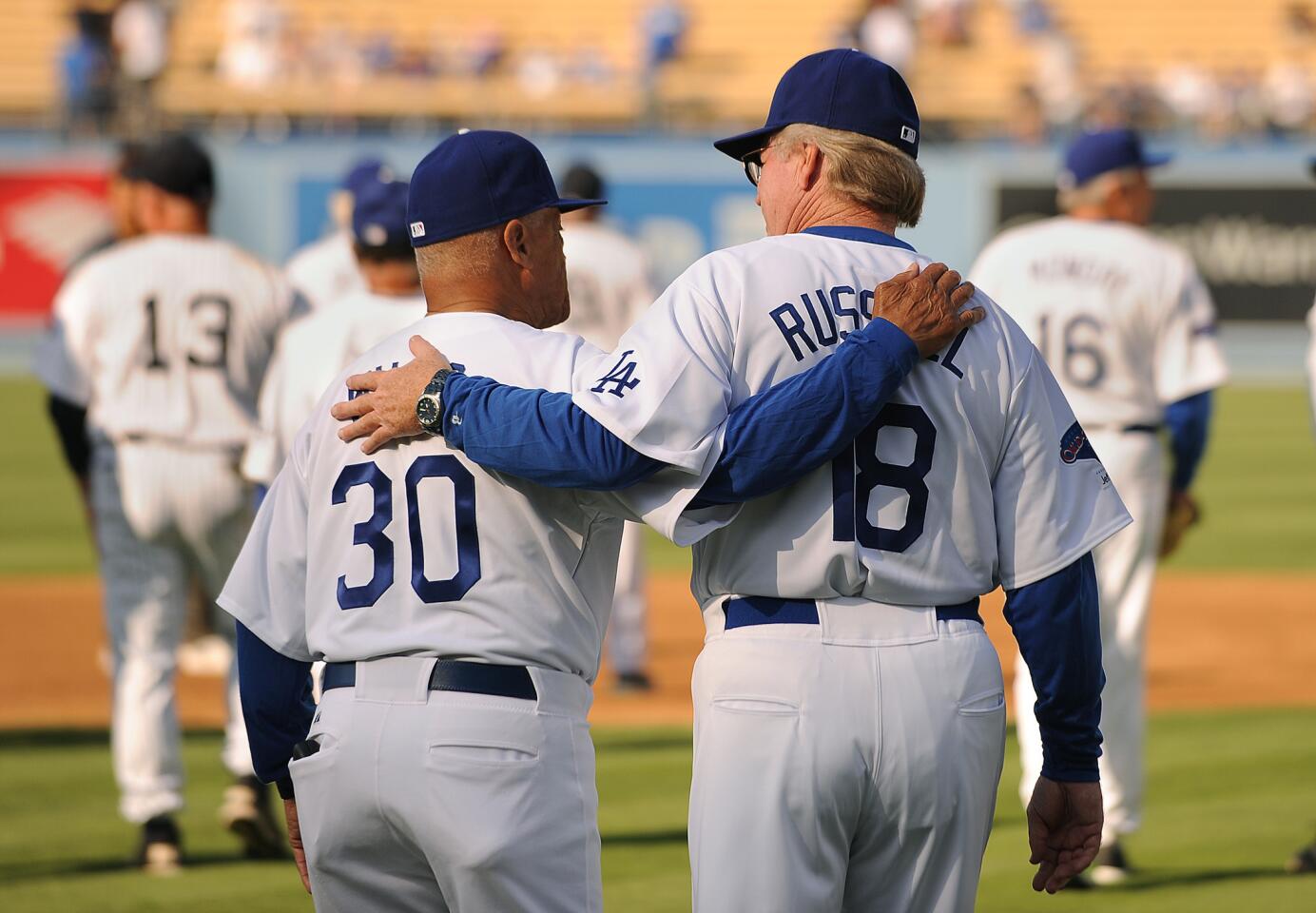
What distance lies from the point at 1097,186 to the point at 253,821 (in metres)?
3.72

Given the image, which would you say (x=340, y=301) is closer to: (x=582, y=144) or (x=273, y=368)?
(x=273, y=368)

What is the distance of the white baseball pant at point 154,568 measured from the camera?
6.01 metres

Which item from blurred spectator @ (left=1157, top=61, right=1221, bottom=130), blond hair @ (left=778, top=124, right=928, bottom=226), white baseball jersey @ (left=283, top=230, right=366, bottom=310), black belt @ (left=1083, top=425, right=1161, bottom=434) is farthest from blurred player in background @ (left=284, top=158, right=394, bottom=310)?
blurred spectator @ (left=1157, top=61, right=1221, bottom=130)

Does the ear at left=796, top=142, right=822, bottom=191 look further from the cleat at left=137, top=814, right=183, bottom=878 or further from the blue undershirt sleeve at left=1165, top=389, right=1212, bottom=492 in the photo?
the cleat at left=137, top=814, right=183, bottom=878

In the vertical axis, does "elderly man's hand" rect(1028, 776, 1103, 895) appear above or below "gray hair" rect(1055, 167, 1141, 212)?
→ below

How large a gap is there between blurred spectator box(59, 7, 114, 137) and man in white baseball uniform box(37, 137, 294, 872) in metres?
17.3

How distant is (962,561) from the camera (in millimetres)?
3121

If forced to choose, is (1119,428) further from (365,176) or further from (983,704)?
(983,704)

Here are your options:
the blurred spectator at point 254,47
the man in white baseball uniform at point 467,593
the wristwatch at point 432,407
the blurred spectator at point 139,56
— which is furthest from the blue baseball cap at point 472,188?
the blurred spectator at point 254,47

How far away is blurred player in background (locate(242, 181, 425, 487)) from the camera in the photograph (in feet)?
17.7

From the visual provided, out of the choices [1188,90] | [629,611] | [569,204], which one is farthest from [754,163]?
[1188,90]

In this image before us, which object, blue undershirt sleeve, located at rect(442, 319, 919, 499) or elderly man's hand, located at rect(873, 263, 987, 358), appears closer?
blue undershirt sleeve, located at rect(442, 319, 919, 499)

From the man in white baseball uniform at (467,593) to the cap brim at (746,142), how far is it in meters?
0.33

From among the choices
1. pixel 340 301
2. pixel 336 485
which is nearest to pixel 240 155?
pixel 340 301
